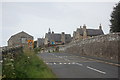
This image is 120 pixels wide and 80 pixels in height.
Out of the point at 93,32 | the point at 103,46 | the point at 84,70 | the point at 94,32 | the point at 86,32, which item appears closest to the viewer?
the point at 84,70

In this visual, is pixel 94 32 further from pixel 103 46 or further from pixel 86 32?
pixel 103 46

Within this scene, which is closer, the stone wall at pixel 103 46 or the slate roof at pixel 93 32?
the stone wall at pixel 103 46

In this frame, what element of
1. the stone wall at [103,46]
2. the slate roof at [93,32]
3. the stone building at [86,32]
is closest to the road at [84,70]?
the stone wall at [103,46]

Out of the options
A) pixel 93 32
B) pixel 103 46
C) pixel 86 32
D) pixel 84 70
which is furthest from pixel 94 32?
pixel 84 70

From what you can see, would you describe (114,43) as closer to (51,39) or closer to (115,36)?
(115,36)

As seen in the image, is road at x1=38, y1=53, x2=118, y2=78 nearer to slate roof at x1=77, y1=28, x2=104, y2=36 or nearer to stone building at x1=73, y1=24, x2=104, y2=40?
stone building at x1=73, y1=24, x2=104, y2=40

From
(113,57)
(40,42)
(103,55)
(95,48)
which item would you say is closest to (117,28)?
(95,48)

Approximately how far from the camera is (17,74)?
7820mm

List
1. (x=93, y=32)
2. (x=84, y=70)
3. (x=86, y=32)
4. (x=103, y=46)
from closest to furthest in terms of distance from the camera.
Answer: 1. (x=84, y=70)
2. (x=103, y=46)
3. (x=86, y=32)
4. (x=93, y=32)

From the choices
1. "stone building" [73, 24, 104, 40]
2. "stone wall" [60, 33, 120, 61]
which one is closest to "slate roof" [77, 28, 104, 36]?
"stone building" [73, 24, 104, 40]

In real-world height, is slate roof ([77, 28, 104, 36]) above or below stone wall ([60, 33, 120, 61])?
above

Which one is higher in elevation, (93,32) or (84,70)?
(93,32)

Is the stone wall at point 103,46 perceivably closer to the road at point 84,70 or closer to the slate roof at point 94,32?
the road at point 84,70

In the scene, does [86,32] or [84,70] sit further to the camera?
[86,32]
